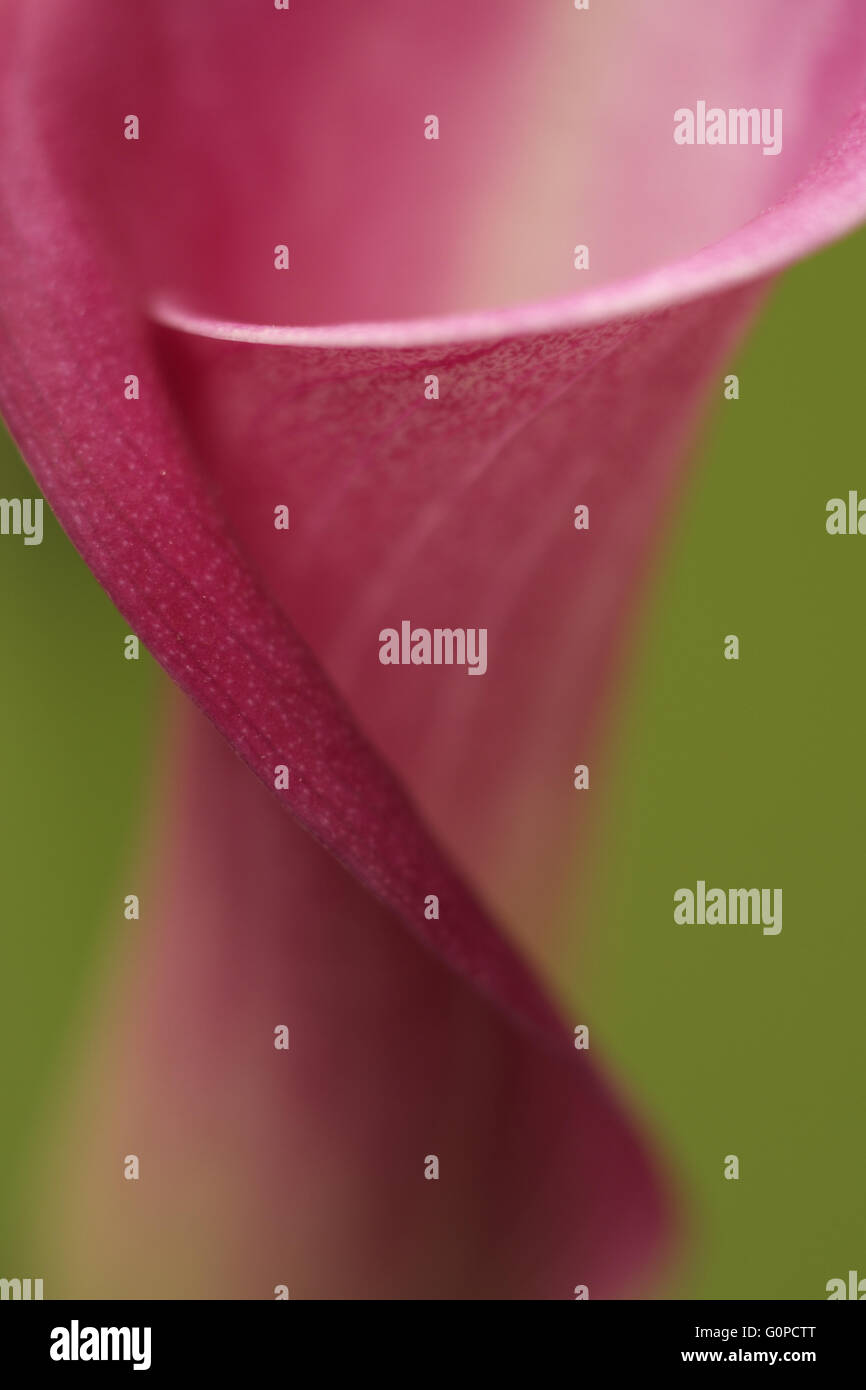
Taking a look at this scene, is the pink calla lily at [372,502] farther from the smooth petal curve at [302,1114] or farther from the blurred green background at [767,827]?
the blurred green background at [767,827]

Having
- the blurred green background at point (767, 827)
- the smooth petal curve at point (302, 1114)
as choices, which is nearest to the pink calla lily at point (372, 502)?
the smooth petal curve at point (302, 1114)

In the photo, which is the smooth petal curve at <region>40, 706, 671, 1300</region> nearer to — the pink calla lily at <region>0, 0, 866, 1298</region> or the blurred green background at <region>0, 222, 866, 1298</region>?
the pink calla lily at <region>0, 0, 866, 1298</region>

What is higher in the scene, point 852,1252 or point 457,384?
point 457,384

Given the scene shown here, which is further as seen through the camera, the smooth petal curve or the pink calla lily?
the smooth petal curve

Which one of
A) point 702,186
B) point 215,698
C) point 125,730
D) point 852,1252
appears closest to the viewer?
point 215,698

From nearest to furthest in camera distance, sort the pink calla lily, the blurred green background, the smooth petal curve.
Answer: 1. the pink calla lily
2. the smooth petal curve
3. the blurred green background

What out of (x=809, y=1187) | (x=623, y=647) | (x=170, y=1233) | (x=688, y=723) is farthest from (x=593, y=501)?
(x=809, y=1187)

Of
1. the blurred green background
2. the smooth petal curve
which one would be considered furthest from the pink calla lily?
the blurred green background

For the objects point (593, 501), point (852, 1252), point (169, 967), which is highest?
point (593, 501)
